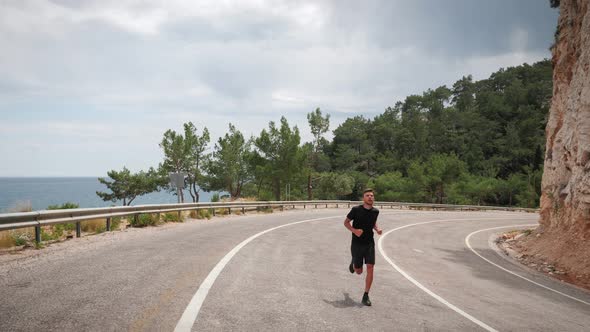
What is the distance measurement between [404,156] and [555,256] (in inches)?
3618

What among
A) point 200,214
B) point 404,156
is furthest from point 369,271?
point 404,156

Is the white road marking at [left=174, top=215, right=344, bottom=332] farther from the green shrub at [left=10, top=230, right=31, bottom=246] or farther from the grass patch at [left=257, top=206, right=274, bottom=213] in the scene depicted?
the grass patch at [left=257, top=206, right=274, bottom=213]

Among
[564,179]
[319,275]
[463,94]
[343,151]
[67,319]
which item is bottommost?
[319,275]

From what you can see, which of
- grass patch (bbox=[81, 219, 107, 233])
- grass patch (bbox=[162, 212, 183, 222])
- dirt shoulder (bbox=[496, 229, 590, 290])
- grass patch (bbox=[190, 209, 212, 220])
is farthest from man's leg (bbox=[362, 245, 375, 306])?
grass patch (bbox=[190, 209, 212, 220])

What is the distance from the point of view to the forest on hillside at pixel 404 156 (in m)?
60.0

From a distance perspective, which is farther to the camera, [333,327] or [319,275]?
[319,275]

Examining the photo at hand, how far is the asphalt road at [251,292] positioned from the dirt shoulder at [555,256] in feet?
4.70

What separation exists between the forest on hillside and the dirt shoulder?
127ft

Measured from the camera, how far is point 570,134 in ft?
51.6

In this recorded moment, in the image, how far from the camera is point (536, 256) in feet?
48.7

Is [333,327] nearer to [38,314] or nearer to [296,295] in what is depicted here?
[296,295]

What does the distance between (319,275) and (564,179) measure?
15675 millimetres

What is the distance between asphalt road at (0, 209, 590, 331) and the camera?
14.1 feet

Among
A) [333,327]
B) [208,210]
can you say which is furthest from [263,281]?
[208,210]
